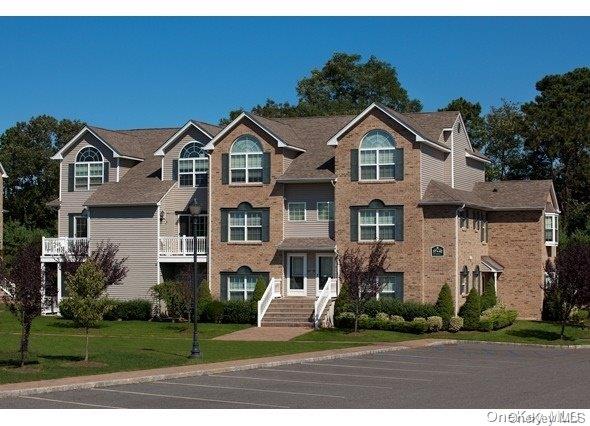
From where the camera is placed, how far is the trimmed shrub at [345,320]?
4484cm

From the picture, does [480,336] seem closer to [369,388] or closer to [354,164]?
[354,164]

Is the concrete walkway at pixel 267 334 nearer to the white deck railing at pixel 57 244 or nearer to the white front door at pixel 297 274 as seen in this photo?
the white front door at pixel 297 274

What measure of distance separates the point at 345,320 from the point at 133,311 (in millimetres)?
11302

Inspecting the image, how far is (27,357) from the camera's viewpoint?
98.0 feet

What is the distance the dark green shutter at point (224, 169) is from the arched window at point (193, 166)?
2.07 m

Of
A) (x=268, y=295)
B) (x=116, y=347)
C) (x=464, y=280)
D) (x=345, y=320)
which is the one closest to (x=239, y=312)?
(x=268, y=295)

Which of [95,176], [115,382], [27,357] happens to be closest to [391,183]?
[95,176]

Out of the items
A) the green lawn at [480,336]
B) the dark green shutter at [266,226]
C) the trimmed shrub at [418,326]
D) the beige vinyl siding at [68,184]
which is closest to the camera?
the green lawn at [480,336]

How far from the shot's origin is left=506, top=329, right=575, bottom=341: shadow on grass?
42.4 meters

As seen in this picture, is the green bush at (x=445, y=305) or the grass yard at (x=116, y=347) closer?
the grass yard at (x=116, y=347)

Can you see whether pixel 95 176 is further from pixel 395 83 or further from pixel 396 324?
pixel 395 83

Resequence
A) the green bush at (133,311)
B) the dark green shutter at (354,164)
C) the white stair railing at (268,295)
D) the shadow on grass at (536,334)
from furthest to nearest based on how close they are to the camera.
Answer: the green bush at (133,311)
the dark green shutter at (354,164)
the white stair railing at (268,295)
the shadow on grass at (536,334)

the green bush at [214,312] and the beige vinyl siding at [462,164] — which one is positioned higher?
the beige vinyl siding at [462,164]

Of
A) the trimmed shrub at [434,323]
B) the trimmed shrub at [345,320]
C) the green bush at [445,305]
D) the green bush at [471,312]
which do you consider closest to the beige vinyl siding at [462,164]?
the green bush at [471,312]
